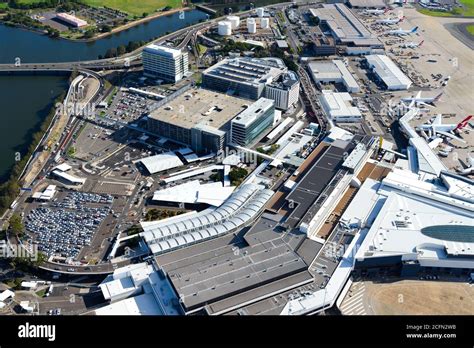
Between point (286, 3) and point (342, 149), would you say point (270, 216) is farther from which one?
point (286, 3)

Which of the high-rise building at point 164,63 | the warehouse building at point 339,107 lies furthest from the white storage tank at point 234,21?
the warehouse building at point 339,107

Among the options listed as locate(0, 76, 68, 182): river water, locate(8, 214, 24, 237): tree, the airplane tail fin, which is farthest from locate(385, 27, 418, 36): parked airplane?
locate(8, 214, 24, 237): tree

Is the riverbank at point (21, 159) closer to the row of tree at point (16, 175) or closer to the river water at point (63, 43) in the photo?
the row of tree at point (16, 175)

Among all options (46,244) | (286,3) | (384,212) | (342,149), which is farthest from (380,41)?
(46,244)

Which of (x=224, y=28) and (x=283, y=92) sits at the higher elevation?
(x=283, y=92)

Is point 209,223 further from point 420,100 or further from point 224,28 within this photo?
point 224,28

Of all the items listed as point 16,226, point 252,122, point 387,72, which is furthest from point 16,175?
point 387,72

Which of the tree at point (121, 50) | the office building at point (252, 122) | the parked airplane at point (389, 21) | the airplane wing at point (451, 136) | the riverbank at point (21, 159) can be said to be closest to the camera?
the riverbank at point (21, 159)
